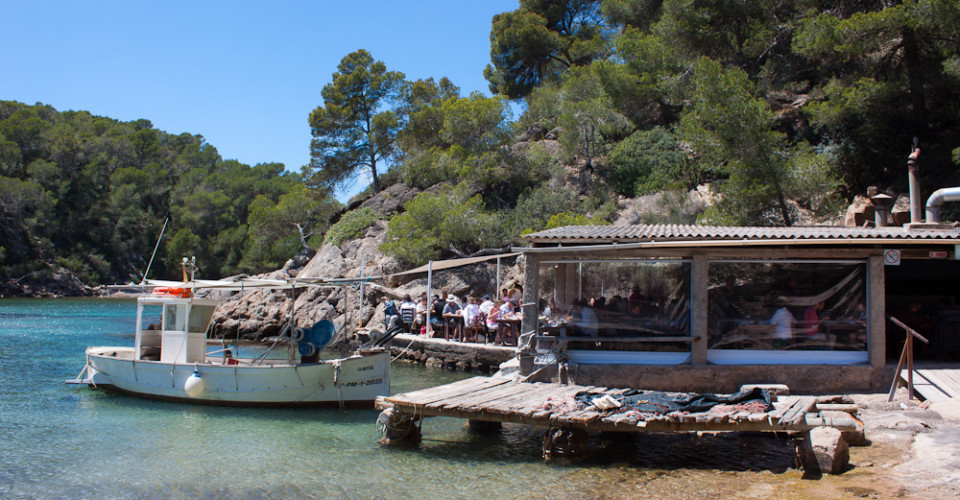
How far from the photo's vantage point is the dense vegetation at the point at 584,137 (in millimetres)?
19359

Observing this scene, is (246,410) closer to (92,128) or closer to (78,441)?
(78,441)

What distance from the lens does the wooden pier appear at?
8.26 m

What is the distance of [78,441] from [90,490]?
3005mm

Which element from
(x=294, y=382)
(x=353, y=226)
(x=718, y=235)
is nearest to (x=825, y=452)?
(x=718, y=235)

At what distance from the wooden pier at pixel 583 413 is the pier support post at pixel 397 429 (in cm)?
2

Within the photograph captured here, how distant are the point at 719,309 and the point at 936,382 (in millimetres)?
3187

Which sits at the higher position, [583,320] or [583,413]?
[583,320]

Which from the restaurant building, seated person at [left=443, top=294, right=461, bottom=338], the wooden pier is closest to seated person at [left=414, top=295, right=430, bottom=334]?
seated person at [left=443, top=294, right=461, bottom=338]

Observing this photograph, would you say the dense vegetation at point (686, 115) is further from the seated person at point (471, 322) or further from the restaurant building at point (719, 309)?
the restaurant building at point (719, 309)

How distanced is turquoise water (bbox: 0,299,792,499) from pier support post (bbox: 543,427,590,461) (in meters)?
0.21

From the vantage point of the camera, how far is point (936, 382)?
A: 1012 centimetres

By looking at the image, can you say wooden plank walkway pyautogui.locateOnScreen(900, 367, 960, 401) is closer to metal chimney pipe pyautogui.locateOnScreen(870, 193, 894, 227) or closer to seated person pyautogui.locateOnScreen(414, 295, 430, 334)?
metal chimney pipe pyautogui.locateOnScreen(870, 193, 894, 227)

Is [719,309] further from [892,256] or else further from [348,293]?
[348,293]

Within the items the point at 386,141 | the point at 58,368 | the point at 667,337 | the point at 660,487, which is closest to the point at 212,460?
the point at 660,487
